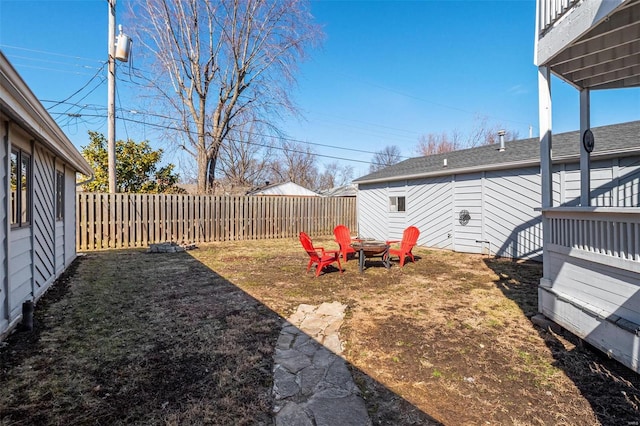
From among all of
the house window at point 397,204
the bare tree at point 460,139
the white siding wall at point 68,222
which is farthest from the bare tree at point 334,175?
the white siding wall at point 68,222

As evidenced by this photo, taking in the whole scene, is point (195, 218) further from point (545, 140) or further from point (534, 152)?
point (534, 152)

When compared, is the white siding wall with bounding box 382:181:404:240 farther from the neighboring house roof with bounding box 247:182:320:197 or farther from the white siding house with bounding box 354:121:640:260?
the neighboring house roof with bounding box 247:182:320:197

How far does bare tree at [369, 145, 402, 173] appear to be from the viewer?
132 feet

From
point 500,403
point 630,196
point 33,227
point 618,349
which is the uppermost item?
point 630,196

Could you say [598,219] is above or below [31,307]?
above

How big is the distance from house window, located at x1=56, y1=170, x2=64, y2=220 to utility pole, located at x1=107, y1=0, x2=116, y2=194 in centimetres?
369

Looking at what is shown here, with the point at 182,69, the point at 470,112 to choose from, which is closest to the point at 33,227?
the point at 182,69

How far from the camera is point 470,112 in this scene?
88.5ft

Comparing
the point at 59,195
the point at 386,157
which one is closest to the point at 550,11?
the point at 59,195

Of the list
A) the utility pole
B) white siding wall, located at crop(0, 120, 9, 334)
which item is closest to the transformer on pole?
the utility pole

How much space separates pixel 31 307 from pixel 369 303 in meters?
4.03

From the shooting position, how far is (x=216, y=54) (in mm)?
15570

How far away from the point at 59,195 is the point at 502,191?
9.98 m

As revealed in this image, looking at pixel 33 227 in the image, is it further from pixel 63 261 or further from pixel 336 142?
pixel 336 142
